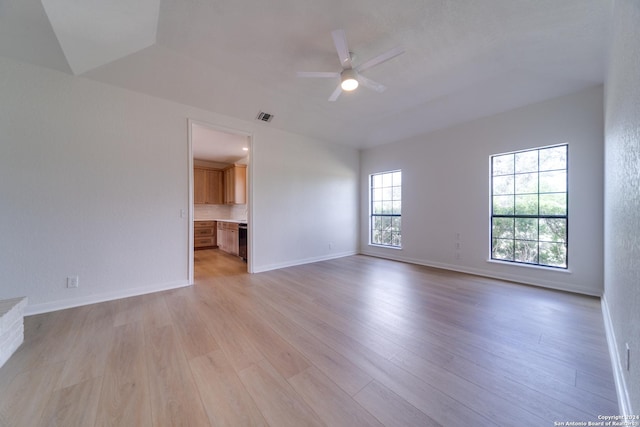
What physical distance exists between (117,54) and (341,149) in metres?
4.17

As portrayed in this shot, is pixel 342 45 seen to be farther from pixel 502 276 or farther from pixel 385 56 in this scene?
pixel 502 276

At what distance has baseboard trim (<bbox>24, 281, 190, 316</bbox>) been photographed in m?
2.47

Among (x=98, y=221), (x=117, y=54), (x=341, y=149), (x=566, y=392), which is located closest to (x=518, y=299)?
(x=566, y=392)

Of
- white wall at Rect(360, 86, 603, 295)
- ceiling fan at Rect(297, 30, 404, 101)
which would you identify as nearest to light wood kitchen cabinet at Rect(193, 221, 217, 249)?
white wall at Rect(360, 86, 603, 295)

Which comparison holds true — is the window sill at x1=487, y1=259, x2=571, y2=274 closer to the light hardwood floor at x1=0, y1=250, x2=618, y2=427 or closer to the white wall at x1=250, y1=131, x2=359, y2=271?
the light hardwood floor at x1=0, y1=250, x2=618, y2=427

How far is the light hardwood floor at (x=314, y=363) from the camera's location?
127cm

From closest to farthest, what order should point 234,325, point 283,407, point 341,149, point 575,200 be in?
point 283,407 < point 234,325 < point 575,200 < point 341,149

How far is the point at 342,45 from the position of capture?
2.21 m

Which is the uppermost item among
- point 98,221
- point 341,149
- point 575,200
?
point 341,149

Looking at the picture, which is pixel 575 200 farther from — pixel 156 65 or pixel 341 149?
pixel 156 65

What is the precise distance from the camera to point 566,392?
4.58 ft

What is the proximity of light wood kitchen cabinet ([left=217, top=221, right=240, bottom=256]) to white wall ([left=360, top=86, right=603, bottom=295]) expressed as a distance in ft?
10.6

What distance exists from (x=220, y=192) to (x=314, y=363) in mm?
6677

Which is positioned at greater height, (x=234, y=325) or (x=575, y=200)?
(x=575, y=200)
